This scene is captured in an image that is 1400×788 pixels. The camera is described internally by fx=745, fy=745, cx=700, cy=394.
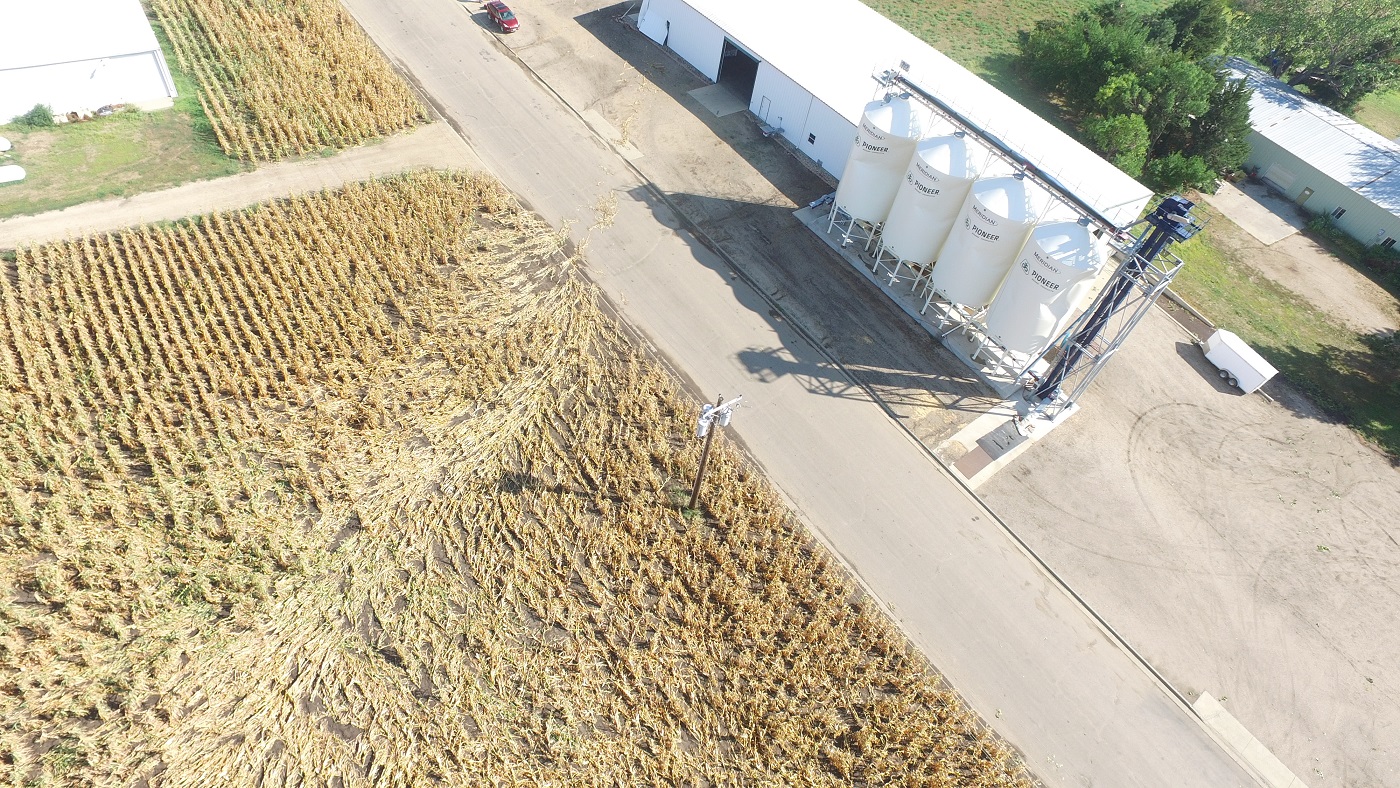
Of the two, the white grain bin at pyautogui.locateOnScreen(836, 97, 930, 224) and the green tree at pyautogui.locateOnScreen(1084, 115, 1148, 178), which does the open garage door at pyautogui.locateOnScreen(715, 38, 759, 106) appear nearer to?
the white grain bin at pyautogui.locateOnScreen(836, 97, 930, 224)

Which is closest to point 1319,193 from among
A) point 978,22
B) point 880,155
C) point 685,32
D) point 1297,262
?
point 1297,262

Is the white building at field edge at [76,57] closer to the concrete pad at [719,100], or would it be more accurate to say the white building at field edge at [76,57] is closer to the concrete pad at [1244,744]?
the concrete pad at [719,100]

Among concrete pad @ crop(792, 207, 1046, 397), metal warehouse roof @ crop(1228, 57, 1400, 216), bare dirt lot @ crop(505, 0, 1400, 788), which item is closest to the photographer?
bare dirt lot @ crop(505, 0, 1400, 788)

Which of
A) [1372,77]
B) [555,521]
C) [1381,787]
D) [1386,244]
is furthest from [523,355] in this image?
[1372,77]

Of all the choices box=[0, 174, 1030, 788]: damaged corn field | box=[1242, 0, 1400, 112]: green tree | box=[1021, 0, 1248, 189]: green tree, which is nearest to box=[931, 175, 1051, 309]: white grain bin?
box=[0, 174, 1030, 788]: damaged corn field

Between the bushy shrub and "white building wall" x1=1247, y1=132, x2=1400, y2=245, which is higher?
"white building wall" x1=1247, y1=132, x2=1400, y2=245
